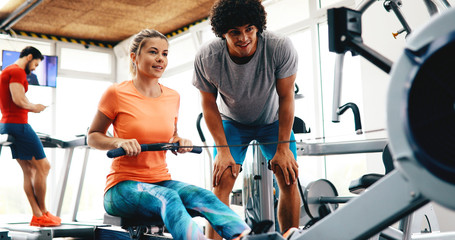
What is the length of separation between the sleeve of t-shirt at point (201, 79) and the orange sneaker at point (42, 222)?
2460 millimetres

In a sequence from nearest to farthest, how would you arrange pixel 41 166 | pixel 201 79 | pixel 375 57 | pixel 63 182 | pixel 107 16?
pixel 375 57
pixel 201 79
pixel 41 166
pixel 63 182
pixel 107 16

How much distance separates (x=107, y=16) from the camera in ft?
21.1

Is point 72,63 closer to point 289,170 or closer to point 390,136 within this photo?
point 289,170

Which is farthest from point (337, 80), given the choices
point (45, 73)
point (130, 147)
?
point (45, 73)

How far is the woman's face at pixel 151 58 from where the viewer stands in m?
2.02

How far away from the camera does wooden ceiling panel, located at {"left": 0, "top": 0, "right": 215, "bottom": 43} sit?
5.91 metres

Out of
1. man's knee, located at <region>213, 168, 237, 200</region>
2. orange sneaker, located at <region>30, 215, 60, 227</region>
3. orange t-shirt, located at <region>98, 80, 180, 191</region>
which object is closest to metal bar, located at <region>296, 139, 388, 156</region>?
man's knee, located at <region>213, 168, 237, 200</region>

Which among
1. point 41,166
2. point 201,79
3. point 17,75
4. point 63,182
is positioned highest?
point 17,75

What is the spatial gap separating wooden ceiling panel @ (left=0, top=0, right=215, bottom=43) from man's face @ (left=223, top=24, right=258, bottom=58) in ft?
13.2

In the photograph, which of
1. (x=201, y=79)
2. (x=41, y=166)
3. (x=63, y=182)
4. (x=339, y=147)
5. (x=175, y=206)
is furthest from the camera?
(x=63, y=182)

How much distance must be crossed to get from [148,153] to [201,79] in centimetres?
40

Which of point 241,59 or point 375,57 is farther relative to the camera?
point 241,59

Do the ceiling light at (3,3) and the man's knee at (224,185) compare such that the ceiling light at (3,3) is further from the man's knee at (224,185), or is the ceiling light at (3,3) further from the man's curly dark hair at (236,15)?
the man's knee at (224,185)

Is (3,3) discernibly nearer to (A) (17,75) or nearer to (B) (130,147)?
(A) (17,75)
